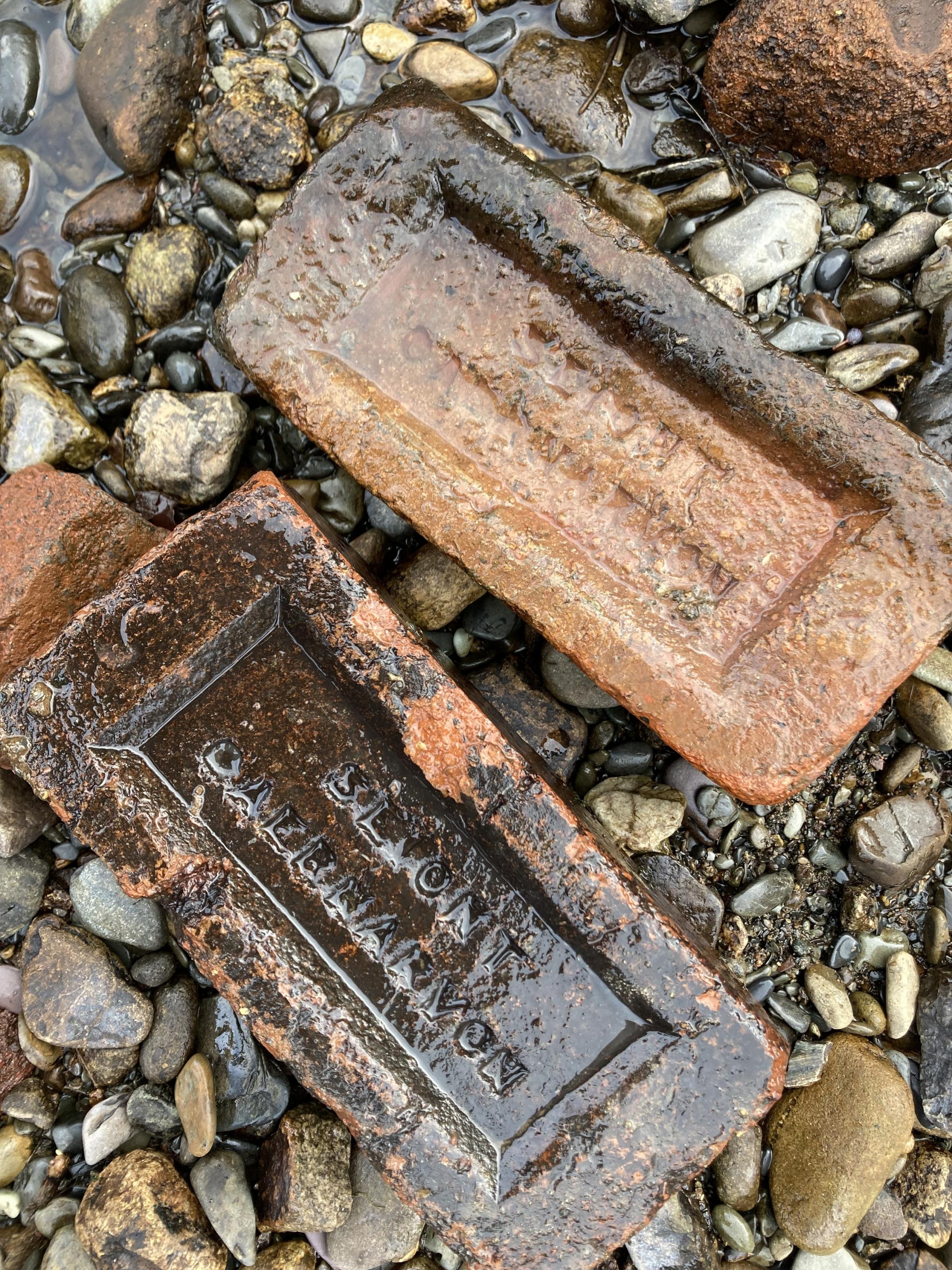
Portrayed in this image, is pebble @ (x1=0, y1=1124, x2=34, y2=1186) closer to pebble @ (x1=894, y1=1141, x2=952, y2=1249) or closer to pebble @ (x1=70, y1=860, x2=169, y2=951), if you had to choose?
pebble @ (x1=70, y1=860, x2=169, y2=951)

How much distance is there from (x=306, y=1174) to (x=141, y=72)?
2.90 meters

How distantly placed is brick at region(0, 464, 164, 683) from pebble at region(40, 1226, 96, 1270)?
1437 mm

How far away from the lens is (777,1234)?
2238 mm

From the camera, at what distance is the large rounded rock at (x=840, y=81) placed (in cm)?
202

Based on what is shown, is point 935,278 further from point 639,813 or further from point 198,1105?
point 198,1105

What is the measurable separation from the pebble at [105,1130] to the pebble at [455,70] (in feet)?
9.38

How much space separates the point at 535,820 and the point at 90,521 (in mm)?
1345

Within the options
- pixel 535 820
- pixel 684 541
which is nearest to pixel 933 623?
pixel 684 541

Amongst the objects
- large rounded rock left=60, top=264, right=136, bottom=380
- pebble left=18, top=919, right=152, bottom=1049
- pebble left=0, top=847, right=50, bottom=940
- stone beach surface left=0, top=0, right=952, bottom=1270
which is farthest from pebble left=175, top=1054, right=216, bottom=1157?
large rounded rock left=60, top=264, right=136, bottom=380

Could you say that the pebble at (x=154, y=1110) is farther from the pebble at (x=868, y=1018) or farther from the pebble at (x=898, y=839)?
the pebble at (x=898, y=839)

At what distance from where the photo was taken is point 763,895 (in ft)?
7.47

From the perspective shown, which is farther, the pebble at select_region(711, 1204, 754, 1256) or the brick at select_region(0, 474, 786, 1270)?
the pebble at select_region(711, 1204, 754, 1256)

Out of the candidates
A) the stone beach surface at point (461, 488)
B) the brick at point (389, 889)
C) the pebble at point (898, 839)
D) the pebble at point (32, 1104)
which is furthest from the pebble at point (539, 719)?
the pebble at point (32, 1104)

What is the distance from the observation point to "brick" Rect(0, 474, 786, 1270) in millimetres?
1799
